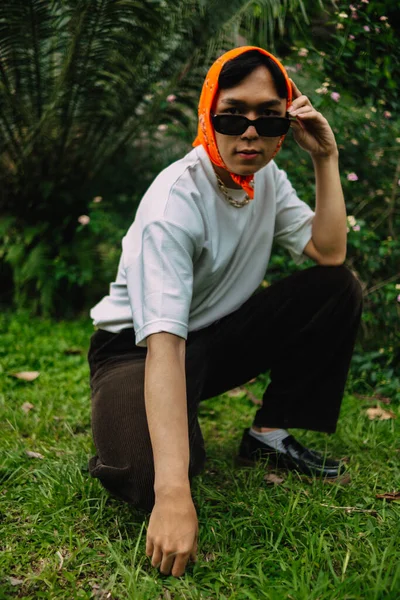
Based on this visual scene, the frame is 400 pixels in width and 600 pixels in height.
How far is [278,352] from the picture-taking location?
2.28 meters

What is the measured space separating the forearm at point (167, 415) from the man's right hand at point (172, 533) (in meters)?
0.03

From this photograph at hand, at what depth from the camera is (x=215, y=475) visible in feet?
7.40

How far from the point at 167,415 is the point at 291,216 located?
3.26 ft

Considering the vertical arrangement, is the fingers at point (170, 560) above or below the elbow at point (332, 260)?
below

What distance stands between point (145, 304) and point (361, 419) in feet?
4.44

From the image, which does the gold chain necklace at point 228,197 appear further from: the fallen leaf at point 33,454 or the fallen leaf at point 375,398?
the fallen leaf at point 375,398

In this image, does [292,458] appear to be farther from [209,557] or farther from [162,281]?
[162,281]

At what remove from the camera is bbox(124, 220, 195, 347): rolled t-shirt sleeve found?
1726 millimetres

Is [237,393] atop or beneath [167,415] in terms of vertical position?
beneath

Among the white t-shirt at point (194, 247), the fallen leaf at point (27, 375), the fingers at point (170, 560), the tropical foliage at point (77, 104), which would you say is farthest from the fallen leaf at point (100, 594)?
the tropical foliage at point (77, 104)

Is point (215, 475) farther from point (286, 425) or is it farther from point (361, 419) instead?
point (361, 419)

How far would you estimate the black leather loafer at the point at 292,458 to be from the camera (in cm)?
219

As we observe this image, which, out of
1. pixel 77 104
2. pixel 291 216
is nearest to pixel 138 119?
pixel 77 104

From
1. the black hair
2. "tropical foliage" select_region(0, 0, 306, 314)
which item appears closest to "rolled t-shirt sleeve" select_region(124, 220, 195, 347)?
the black hair
